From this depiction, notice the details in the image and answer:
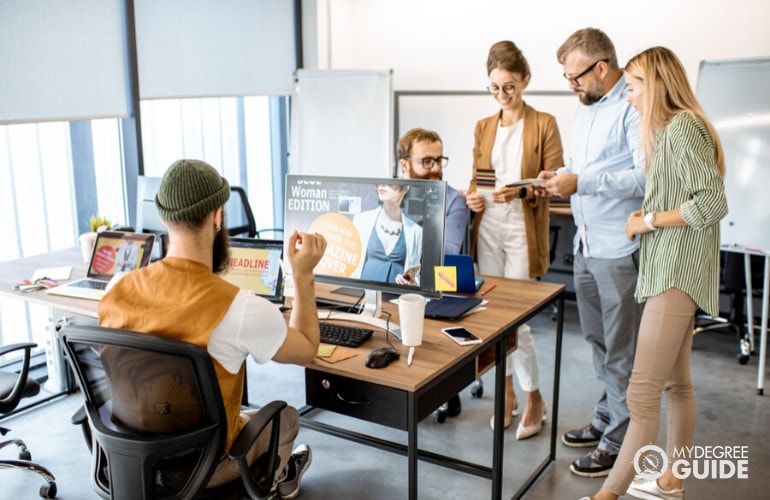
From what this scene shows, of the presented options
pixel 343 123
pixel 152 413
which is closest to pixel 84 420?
pixel 152 413

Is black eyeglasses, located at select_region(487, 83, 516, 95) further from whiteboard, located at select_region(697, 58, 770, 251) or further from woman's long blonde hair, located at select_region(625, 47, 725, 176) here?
whiteboard, located at select_region(697, 58, 770, 251)

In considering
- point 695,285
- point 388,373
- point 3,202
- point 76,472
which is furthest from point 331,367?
point 3,202

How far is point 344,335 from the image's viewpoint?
223cm

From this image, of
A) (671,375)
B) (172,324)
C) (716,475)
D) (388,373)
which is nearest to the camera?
(172,324)

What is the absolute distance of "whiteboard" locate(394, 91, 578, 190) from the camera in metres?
5.06

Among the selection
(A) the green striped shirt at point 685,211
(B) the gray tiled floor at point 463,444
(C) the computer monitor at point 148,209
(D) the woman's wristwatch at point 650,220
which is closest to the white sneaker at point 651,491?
(B) the gray tiled floor at point 463,444

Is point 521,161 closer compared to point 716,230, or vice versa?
point 716,230

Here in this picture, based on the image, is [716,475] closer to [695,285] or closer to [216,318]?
[695,285]

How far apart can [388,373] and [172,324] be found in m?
0.60

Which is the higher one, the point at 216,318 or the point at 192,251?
the point at 192,251

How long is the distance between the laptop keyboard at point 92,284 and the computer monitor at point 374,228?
2.84 feet

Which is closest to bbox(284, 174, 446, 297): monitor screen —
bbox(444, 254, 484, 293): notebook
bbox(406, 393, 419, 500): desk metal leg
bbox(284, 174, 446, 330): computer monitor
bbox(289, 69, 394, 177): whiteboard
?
bbox(284, 174, 446, 330): computer monitor

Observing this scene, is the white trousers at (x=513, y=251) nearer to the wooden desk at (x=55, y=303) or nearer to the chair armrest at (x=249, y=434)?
the chair armrest at (x=249, y=434)

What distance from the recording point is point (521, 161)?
3047mm
